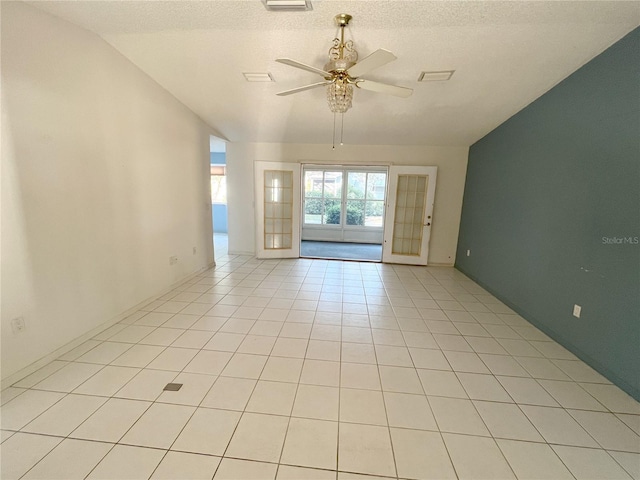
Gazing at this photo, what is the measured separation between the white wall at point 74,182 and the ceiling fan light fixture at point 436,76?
314 centimetres

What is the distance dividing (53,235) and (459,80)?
4.18 meters

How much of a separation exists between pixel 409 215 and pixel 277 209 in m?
2.69

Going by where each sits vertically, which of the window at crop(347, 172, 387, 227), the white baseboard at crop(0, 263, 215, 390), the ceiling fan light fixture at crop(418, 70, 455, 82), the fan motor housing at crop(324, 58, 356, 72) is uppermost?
the ceiling fan light fixture at crop(418, 70, 455, 82)

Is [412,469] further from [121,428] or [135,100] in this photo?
[135,100]

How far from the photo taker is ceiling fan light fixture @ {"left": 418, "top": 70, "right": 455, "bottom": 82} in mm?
2846

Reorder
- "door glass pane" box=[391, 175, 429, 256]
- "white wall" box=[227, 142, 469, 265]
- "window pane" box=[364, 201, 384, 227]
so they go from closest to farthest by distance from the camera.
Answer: "white wall" box=[227, 142, 469, 265] < "door glass pane" box=[391, 175, 429, 256] < "window pane" box=[364, 201, 384, 227]

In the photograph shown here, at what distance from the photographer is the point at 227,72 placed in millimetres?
3041

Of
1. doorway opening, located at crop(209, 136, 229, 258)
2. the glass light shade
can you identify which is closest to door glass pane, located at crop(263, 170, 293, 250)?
the glass light shade

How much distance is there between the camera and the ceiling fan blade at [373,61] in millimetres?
1830

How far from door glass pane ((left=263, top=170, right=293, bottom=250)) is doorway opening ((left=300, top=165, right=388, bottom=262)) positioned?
2114 millimetres

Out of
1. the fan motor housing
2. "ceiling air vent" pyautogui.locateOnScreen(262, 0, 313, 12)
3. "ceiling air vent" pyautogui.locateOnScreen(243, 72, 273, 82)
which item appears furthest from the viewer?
"ceiling air vent" pyautogui.locateOnScreen(243, 72, 273, 82)

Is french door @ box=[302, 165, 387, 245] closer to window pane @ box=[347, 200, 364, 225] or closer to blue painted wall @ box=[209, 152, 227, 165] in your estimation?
window pane @ box=[347, 200, 364, 225]

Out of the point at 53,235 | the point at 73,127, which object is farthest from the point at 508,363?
the point at 73,127

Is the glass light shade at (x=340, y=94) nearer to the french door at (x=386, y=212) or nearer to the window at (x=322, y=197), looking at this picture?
the french door at (x=386, y=212)
